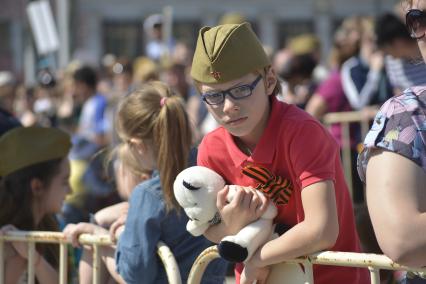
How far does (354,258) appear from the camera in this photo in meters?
2.51

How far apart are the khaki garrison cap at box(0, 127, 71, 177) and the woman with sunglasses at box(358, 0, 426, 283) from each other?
2138mm

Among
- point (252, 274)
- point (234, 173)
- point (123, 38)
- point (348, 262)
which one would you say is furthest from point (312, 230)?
point (123, 38)

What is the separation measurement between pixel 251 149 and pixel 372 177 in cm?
67

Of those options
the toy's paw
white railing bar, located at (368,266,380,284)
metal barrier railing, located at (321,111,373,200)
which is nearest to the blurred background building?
metal barrier railing, located at (321,111,373,200)

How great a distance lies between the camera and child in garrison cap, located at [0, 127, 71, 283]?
4.14 meters

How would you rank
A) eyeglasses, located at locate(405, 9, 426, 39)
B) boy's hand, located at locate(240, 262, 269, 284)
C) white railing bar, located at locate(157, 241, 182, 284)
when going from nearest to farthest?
1. eyeglasses, located at locate(405, 9, 426, 39)
2. boy's hand, located at locate(240, 262, 269, 284)
3. white railing bar, located at locate(157, 241, 182, 284)

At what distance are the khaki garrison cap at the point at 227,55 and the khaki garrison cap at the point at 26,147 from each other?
1.47m

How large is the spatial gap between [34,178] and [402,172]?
7.63 feet

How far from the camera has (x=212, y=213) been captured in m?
2.83

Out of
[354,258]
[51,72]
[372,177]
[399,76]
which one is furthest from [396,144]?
[51,72]

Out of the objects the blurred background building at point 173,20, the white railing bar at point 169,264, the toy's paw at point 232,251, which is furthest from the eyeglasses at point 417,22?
the blurred background building at point 173,20

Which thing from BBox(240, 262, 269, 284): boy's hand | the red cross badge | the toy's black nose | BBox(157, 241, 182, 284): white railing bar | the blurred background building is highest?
the red cross badge

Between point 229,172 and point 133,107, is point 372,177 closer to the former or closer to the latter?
point 229,172

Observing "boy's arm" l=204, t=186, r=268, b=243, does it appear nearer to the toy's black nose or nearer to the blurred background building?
the toy's black nose
